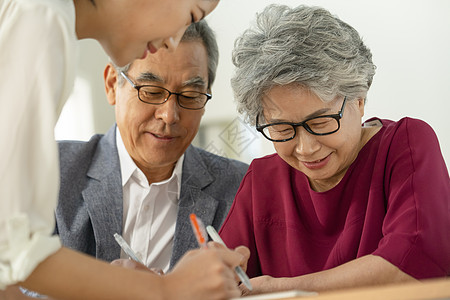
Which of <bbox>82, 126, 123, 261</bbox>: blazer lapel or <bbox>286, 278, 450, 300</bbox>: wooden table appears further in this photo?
<bbox>82, 126, 123, 261</bbox>: blazer lapel

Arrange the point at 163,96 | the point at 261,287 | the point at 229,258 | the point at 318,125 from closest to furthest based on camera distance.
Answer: the point at 229,258 → the point at 261,287 → the point at 318,125 → the point at 163,96

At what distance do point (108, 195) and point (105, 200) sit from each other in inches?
0.9

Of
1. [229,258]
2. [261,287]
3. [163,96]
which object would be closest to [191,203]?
[163,96]

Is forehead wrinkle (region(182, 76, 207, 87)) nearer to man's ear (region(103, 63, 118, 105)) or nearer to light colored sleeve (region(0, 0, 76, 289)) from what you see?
man's ear (region(103, 63, 118, 105))

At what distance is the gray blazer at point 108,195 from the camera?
6.45ft

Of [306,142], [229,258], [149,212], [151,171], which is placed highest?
[306,142]

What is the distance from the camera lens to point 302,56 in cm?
148

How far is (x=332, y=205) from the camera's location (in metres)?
1.61

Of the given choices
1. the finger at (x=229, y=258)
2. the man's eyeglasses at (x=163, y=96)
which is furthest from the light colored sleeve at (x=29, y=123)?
the man's eyeglasses at (x=163, y=96)

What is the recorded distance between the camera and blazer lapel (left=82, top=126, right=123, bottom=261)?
1957 mm

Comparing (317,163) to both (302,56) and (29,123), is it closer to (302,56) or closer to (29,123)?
(302,56)

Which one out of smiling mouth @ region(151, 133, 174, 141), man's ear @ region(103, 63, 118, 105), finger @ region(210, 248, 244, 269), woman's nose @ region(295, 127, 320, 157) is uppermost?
man's ear @ region(103, 63, 118, 105)

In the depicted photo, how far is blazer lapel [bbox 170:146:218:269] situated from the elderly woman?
0.30 m

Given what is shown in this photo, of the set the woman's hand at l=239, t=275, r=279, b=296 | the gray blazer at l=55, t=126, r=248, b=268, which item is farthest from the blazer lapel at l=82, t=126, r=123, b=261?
the woman's hand at l=239, t=275, r=279, b=296
